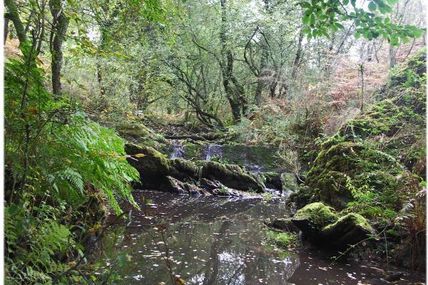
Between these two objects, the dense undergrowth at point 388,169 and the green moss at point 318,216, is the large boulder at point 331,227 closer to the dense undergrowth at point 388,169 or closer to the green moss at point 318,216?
the green moss at point 318,216

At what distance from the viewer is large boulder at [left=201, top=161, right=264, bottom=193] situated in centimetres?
932

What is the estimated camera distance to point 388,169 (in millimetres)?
4953

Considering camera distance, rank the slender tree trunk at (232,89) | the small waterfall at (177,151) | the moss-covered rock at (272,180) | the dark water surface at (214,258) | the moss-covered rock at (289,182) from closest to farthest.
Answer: the dark water surface at (214,258) < the moss-covered rock at (289,182) < the moss-covered rock at (272,180) < the small waterfall at (177,151) < the slender tree trunk at (232,89)

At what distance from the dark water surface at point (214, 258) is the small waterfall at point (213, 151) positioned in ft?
19.8

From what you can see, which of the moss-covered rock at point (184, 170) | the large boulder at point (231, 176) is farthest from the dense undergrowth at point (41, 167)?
the large boulder at point (231, 176)

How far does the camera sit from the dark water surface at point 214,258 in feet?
10.4

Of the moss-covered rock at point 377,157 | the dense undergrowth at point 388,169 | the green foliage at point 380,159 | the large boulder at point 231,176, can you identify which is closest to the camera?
the dense undergrowth at point 388,169

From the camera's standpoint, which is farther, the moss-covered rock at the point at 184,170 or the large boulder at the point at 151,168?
the moss-covered rock at the point at 184,170

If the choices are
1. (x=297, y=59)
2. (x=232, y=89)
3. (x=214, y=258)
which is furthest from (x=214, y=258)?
(x=232, y=89)

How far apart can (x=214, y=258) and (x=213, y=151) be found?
826 centimetres

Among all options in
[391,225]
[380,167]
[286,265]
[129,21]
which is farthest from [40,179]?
[129,21]

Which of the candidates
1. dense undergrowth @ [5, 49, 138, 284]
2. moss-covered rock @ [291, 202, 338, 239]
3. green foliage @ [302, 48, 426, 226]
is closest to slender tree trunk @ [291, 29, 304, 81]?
green foliage @ [302, 48, 426, 226]

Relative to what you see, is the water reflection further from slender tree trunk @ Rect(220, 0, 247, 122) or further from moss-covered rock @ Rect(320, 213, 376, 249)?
slender tree trunk @ Rect(220, 0, 247, 122)

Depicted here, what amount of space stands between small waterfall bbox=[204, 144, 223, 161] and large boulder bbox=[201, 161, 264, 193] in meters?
2.05
